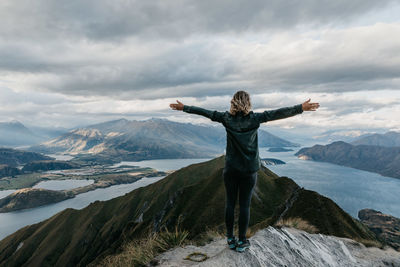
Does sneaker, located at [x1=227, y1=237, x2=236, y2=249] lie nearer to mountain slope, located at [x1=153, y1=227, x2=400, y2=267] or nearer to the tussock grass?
mountain slope, located at [x1=153, y1=227, x2=400, y2=267]

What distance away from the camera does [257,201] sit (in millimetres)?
55844

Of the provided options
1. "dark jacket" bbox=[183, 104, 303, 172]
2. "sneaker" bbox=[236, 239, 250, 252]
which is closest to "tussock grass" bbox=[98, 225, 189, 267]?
"sneaker" bbox=[236, 239, 250, 252]

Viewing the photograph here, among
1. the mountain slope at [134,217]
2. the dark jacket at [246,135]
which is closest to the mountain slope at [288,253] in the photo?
the dark jacket at [246,135]

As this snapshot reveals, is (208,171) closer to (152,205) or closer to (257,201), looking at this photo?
(152,205)

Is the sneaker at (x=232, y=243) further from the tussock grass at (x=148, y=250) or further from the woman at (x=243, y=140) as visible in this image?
the tussock grass at (x=148, y=250)

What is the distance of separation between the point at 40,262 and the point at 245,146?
14088cm

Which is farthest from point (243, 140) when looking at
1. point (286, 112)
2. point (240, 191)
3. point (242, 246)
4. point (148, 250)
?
point (148, 250)

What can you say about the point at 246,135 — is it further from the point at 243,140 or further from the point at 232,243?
the point at 232,243

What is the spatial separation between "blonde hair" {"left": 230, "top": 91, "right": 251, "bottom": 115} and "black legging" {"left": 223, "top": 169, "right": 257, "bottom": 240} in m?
2.00

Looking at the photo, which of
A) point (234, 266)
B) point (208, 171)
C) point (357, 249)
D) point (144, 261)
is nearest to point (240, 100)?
point (234, 266)

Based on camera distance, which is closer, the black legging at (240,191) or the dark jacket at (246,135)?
the dark jacket at (246,135)

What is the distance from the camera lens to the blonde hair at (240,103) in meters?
7.38

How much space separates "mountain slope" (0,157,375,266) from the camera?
64562 mm

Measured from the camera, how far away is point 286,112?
7.13 meters
